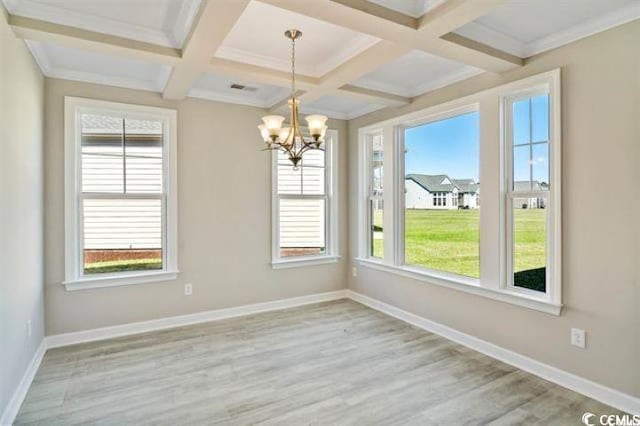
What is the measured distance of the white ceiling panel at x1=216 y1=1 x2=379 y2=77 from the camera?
254 centimetres

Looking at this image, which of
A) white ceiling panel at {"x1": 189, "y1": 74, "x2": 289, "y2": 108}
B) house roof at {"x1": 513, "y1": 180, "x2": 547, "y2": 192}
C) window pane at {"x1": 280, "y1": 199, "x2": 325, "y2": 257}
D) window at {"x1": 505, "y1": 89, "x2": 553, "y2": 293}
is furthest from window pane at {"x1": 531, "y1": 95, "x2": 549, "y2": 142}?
window pane at {"x1": 280, "y1": 199, "x2": 325, "y2": 257}

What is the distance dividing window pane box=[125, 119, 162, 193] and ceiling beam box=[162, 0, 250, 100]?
699mm

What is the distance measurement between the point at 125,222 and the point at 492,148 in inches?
150

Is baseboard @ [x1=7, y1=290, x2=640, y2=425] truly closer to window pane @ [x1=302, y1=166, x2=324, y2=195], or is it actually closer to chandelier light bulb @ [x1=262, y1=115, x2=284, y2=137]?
window pane @ [x1=302, y1=166, x2=324, y2=195]

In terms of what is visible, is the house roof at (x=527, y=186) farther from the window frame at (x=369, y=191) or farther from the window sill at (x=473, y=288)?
the window frame at (x=369, y=191)

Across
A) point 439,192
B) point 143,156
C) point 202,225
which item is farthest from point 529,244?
point 143,156

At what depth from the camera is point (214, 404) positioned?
2.51 m

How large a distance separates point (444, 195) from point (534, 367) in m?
1.86

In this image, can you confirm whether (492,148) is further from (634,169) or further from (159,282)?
(159,282)

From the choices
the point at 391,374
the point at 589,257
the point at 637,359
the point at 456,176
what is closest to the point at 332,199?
the point at 456,176

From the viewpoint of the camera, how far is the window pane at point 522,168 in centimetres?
311

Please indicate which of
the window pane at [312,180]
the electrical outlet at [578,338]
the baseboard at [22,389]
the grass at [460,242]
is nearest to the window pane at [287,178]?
the window pane at [312,180]

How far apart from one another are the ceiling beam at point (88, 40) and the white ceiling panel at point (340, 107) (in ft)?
6.44

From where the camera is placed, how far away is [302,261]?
4.92 m
